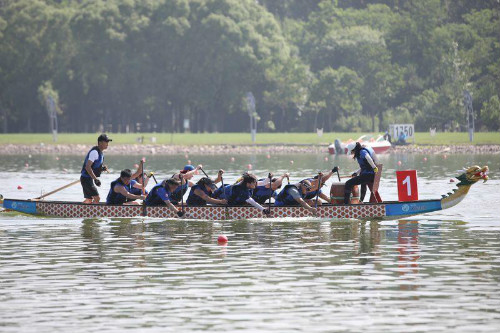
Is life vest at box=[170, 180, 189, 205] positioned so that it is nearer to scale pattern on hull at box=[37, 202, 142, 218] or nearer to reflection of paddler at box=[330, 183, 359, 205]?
scale pattern on hull at box=[37, 202, 142, 218]

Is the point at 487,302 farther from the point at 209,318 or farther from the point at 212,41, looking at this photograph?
the point at 212,41

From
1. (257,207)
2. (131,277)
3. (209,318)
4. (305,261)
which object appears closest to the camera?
(209,318)

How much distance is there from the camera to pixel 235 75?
134 metres

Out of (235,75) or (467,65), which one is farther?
(235,75)

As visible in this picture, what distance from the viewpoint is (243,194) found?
33938mm

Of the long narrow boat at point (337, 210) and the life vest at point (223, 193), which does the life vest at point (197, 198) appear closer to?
the life vest at point (223, 193)

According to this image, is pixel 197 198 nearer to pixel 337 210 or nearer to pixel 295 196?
pixel 295 196

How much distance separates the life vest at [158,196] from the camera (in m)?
34.1

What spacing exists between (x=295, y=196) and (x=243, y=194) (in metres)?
1.49

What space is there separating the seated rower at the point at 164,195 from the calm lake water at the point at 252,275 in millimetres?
661

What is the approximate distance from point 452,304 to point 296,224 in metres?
14.3

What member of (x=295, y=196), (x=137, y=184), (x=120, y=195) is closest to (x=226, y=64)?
(x=137, y=184)

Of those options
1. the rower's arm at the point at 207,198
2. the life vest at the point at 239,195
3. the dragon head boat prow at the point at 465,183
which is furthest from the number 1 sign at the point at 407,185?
the rower's arm at the point at 207,198

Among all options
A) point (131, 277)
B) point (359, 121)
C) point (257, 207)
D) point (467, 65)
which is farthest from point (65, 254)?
point (359, 121)
